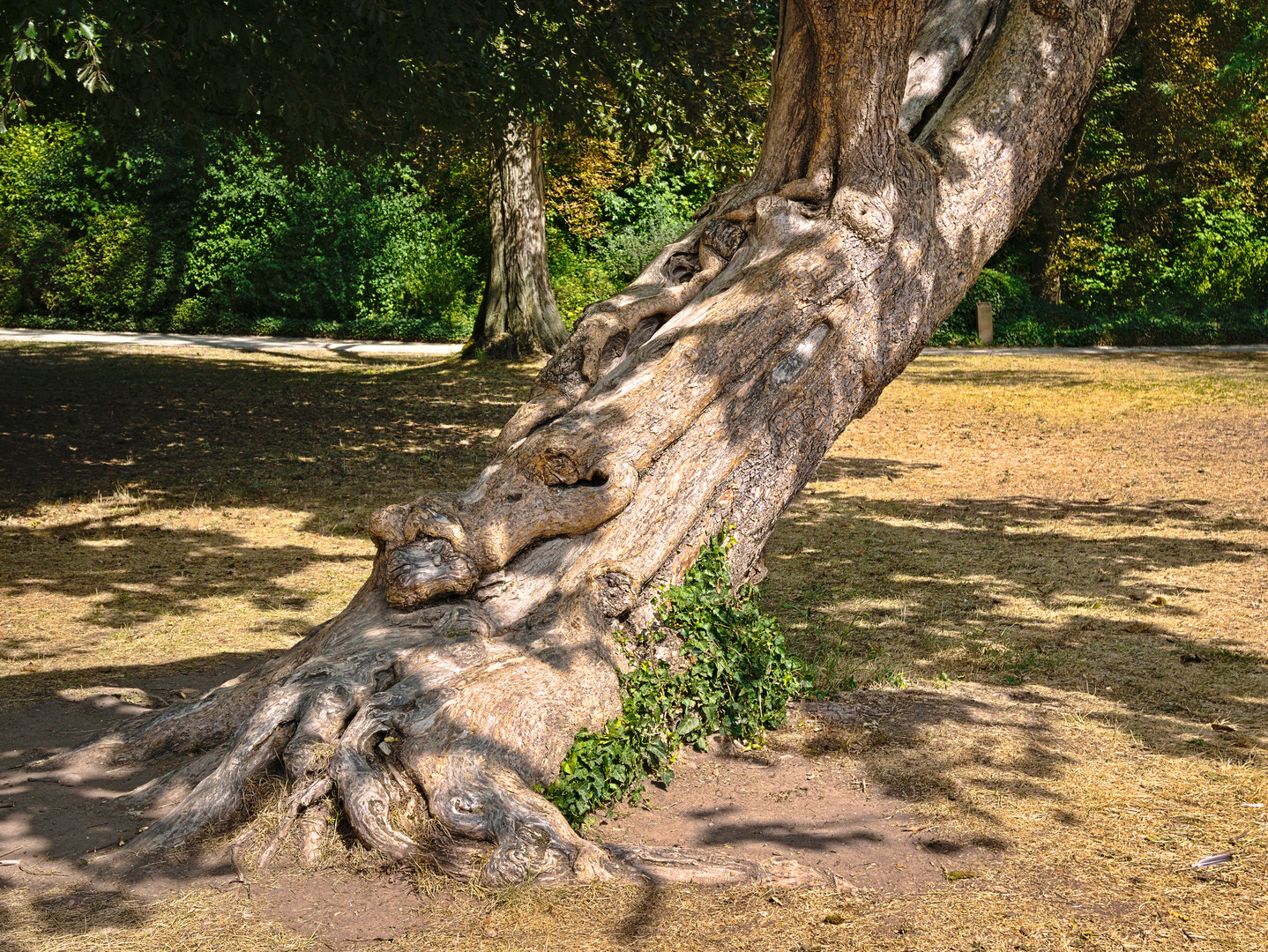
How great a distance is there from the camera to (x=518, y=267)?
20.8 m

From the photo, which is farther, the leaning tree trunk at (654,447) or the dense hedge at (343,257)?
the dense hedge at (343,257)

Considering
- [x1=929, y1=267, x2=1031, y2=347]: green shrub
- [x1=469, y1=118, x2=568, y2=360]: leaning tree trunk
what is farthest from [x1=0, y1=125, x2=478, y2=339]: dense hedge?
[x1=929, y1=267, x2=1031, y2=347]: green shrub

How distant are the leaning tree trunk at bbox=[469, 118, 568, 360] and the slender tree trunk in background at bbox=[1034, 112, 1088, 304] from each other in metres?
11.1

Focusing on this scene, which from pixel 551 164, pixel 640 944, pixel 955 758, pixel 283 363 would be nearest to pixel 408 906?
pixel 640 944

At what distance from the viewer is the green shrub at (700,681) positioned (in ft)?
14.4

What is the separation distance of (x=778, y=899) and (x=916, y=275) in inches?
116

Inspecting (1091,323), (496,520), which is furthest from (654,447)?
(1091,323)

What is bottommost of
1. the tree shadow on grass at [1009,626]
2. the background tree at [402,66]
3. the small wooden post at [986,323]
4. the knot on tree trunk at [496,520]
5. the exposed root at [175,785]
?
the exposed root at [175,785]

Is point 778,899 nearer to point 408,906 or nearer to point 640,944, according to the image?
point 640,944

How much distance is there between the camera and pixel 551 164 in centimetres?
2544

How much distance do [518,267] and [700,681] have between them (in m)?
16.9

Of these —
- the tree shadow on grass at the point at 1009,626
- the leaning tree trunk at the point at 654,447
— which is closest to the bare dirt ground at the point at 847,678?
the tree shadow on grass at the point at 1009,626

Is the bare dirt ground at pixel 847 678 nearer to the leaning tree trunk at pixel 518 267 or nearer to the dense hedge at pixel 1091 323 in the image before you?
the leaning tree trunk at pixel 518 267

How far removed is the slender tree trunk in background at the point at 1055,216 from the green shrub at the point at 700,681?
2224 centimetres
